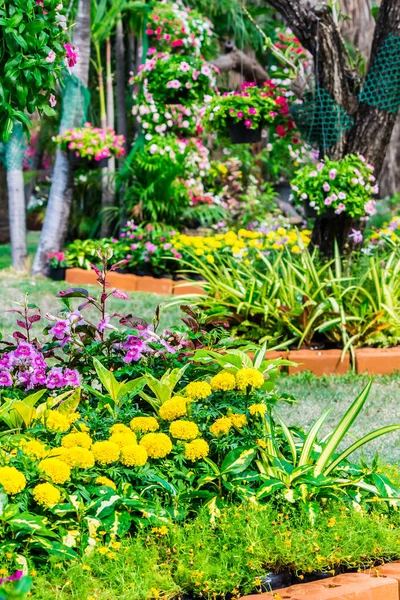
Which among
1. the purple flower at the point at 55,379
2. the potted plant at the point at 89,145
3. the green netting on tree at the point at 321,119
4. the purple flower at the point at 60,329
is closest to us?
the purple flower at the point at 55,379

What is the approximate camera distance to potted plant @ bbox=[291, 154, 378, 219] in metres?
6.98

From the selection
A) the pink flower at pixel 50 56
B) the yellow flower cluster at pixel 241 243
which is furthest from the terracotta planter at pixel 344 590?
the yellow flower cluster at pixel 241 243

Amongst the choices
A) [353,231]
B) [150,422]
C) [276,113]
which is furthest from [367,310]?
[150,422]

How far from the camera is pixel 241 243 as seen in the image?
8.29m

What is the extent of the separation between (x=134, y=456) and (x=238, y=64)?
11.4 m

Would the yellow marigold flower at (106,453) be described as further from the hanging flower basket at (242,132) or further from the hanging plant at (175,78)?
the hanging plant at (175,78)

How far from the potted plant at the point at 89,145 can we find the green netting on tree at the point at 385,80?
3391 millimetres

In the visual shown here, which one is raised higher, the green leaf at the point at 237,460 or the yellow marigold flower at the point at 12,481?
the yellow marigold flower at the point at 12,481

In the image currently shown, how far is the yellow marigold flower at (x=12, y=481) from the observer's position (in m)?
2.61

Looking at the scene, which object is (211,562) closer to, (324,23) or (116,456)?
(116,456)

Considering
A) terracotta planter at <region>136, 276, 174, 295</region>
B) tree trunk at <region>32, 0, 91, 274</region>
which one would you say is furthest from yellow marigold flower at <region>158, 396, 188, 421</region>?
tree trunk at <region>32, 0, 91, 274</region>

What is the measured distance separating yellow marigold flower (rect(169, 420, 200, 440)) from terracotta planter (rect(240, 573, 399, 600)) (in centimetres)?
57

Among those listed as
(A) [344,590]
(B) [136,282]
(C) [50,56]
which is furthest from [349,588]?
(B) [136,282]

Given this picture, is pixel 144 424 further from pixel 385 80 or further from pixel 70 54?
pixel 385 80
